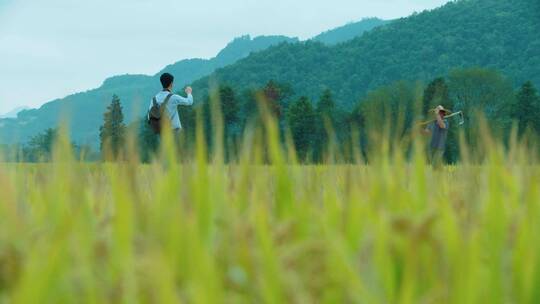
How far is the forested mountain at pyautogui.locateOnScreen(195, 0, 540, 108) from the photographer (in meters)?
132

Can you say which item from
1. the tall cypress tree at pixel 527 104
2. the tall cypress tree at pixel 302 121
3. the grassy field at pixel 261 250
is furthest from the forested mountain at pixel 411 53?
the grassy field at pixel 261 250

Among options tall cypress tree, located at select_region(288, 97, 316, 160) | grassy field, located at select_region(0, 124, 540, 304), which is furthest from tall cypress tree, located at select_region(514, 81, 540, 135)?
grassy field, located at select_region(0, 124, 540, 304)

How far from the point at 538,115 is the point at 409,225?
84.0 m

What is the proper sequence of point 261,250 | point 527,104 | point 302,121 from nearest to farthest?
point 261,250, point 527,104, point 302,121

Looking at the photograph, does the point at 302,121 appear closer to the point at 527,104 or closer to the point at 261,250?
the point at 527,104

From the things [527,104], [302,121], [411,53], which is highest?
[411,53]

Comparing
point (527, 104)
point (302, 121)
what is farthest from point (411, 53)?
point (302, 121)

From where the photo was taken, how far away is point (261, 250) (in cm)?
117

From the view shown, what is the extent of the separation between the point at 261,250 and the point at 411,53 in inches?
5605

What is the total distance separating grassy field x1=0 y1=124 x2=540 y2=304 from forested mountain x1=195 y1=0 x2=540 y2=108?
125090 mm

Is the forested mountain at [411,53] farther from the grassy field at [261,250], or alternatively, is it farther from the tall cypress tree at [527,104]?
the grassy field at [261,250]

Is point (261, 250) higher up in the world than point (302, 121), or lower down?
lower down

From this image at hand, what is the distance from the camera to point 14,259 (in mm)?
1365

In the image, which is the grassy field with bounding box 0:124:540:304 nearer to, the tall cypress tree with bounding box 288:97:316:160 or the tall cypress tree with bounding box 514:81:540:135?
the tall cypress tree with bounding box 288:97:316:160
